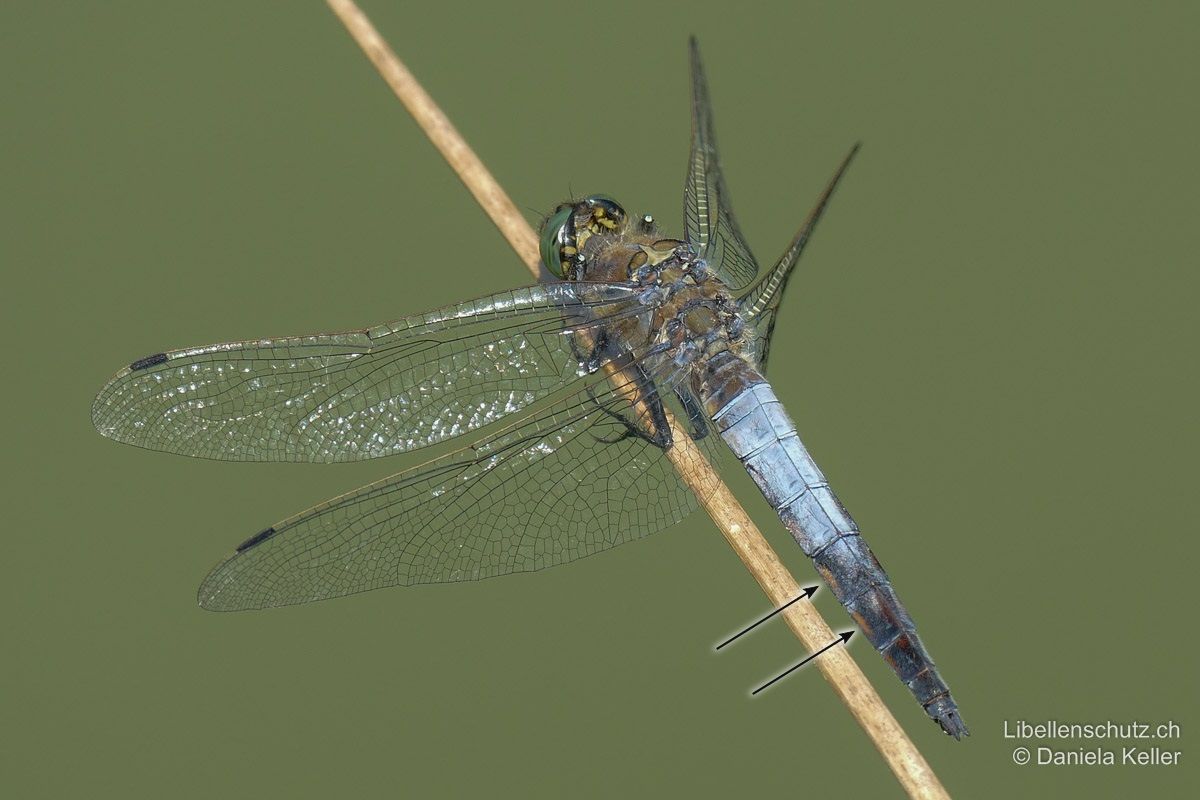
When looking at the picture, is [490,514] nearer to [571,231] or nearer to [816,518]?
[816,518]

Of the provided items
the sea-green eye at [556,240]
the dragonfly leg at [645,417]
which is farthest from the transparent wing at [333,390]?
the sea-green eye at [556,240]

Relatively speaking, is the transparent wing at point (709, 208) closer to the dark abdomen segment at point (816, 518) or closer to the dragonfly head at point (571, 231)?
the dragonfly head at point (571, 231)

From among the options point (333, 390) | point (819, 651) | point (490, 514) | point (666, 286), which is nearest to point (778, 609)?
point (819, 651)

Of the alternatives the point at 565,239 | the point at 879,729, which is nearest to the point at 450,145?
the point at 565,239

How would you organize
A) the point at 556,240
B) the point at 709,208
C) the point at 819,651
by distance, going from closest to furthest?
the point at 819,651
the point at 556,240
the point at 709,208

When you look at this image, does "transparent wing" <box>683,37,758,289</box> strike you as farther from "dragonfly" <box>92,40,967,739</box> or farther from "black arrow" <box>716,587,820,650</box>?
"black arrow" <box>716,587,820,650</box>
